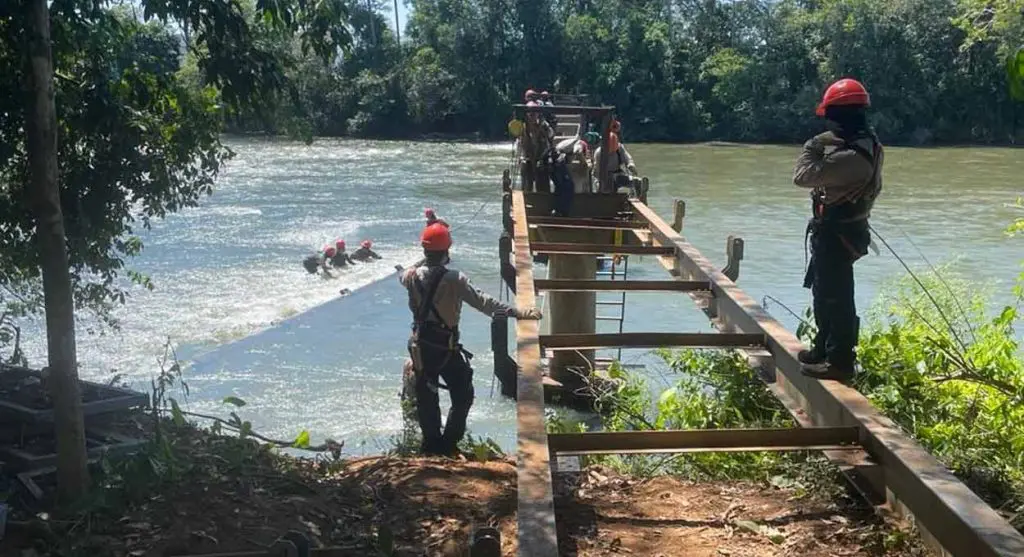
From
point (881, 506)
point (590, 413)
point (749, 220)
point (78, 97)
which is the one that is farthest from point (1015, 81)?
point (749, 220)

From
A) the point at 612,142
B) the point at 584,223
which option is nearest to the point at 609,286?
the point at 584,223

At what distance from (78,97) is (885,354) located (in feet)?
17.2

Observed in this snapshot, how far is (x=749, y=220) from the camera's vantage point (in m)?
27.8

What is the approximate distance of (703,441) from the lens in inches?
184

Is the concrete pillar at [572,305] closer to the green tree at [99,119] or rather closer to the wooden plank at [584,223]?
the wooden plank at [584,223]

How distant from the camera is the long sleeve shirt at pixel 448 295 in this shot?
6.89 metres

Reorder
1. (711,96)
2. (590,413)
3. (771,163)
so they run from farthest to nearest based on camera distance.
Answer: (711,96)
(771,163)
(590,413)

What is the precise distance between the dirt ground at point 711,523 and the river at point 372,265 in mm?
6571

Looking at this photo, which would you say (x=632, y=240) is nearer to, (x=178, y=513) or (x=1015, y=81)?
(x=178, y=513)

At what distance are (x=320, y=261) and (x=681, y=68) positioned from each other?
4731 cm

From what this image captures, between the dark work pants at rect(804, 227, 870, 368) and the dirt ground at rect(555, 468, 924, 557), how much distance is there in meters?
0.80

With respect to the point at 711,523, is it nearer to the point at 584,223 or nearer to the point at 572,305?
the point at 584,223

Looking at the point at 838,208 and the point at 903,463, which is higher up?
the point at 838,208

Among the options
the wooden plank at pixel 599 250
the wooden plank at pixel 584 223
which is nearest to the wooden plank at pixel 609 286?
the wooden plank at pixel 599 250
